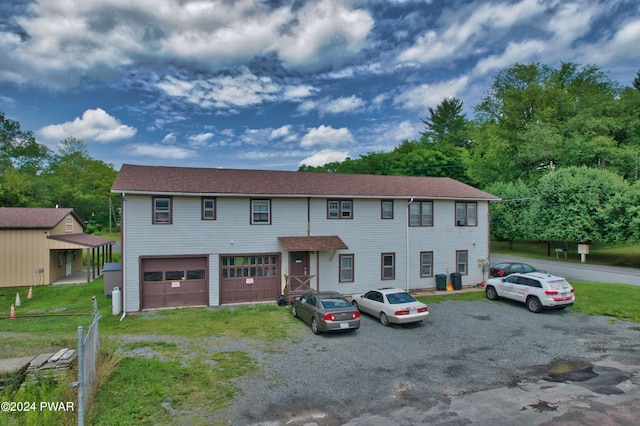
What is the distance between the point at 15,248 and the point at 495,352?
2758 cm

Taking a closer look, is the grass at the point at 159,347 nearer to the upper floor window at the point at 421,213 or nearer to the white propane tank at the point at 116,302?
the white propane tank at the point at 116,302

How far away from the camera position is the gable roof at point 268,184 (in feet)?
55.4

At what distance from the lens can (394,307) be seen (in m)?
13.7

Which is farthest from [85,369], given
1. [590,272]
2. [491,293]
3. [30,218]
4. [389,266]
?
[590,272]

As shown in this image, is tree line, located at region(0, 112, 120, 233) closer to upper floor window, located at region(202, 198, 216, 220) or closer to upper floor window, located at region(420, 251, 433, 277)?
upper floor window, located at region(202, 198, 216, 220)

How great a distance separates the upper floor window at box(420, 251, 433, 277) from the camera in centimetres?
2130

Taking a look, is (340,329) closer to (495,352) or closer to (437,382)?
(437,382)

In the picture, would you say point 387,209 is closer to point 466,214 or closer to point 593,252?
point 466,214

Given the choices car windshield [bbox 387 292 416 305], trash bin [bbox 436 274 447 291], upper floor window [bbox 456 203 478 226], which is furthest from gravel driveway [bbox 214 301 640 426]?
upper floor window [bbox 456 203 478 226]

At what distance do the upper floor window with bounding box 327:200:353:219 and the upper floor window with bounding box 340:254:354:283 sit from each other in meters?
2.23

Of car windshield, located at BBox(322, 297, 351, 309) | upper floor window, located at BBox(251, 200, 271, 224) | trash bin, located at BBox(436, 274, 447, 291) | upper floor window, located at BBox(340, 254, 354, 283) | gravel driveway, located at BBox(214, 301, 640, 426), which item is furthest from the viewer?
trash bin, located at BBox(436, 274, 447, 291)

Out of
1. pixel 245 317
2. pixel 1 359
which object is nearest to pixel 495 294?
pixel 245 317

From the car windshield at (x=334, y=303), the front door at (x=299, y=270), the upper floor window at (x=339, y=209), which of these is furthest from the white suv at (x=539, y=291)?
the front door at (x=299, y=270)

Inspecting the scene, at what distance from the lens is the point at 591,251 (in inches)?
1506
